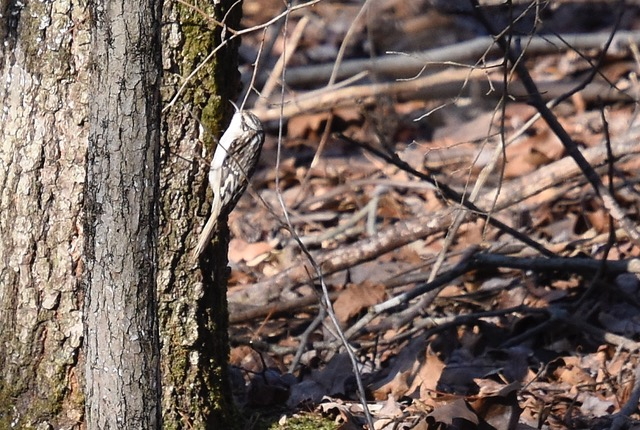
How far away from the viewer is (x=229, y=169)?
144 inches

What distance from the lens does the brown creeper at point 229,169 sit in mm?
3332

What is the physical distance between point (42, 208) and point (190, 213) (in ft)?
1.58

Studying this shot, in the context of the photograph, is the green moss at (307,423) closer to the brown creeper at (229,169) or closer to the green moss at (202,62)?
the brown creeper at (229,169)

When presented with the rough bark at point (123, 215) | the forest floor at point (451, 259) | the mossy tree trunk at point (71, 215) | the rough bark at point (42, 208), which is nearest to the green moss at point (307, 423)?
the forest floor at point (451, 259)

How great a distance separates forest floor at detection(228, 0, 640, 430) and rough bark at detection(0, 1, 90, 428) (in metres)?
0.64

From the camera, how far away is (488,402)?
3559 mm

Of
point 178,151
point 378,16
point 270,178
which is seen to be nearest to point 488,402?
point 178,151

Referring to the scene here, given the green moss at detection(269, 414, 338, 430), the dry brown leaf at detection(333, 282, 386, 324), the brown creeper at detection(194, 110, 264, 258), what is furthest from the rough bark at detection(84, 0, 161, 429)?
the dry brown leaf at detection(333, 282, 386, 324)

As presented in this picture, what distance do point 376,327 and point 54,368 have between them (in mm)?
1951

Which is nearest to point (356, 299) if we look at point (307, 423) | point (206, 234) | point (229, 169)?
point (307, 423)

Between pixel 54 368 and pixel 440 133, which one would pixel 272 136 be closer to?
pixel 440 133

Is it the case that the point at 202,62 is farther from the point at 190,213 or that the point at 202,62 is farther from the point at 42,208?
the point at 42,208

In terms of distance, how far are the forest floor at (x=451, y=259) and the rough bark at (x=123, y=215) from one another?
520mm

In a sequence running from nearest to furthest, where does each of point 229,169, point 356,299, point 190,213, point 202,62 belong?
point 202,62 → point 190,213 → point 229,169 → point 356,299
